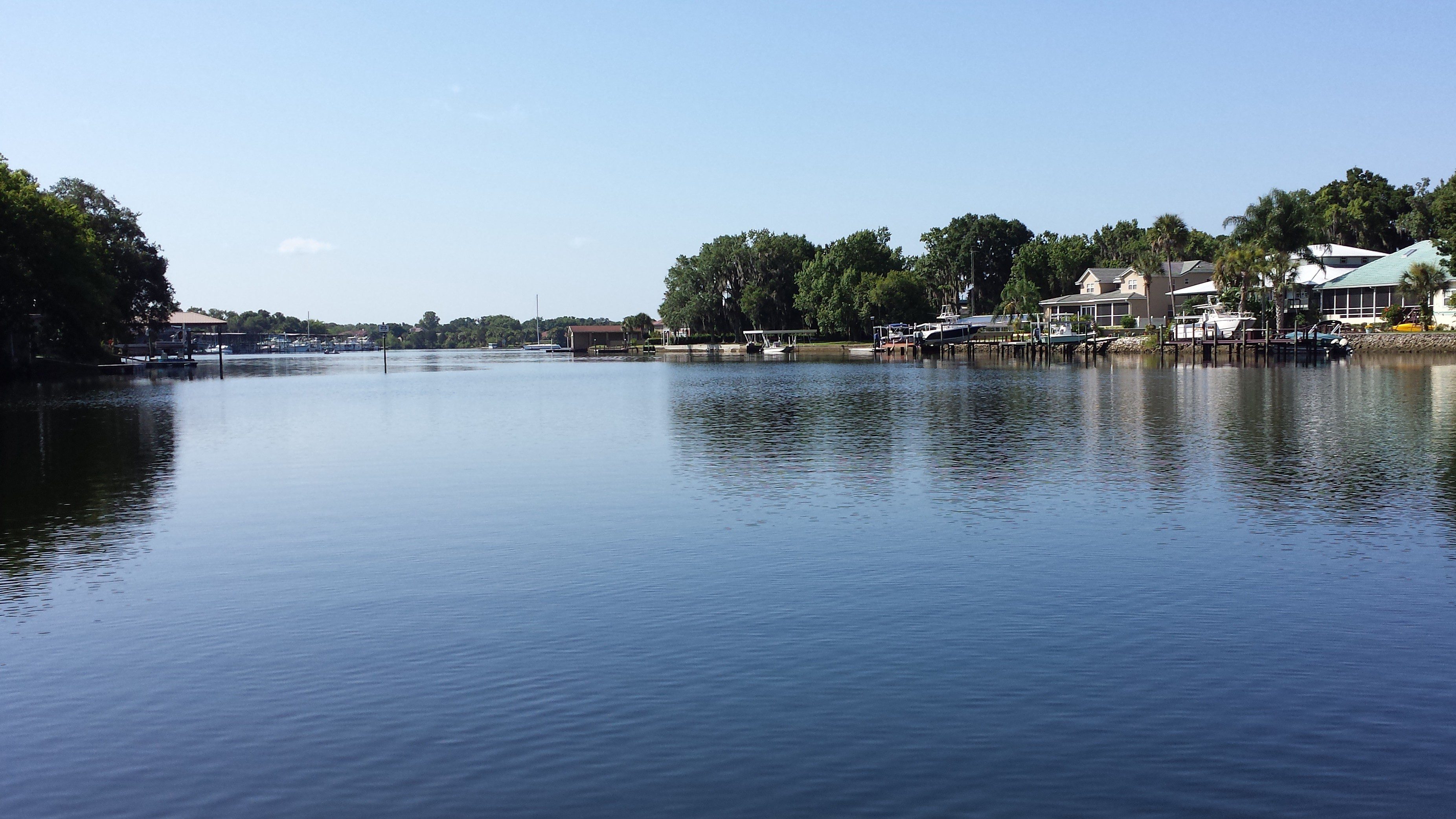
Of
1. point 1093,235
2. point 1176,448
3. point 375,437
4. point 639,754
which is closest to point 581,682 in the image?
point 639,754

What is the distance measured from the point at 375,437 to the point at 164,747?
3221 centimetres

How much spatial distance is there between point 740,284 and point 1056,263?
57.5 m

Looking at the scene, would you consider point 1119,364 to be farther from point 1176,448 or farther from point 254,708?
point 254,708

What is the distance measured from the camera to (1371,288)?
99500 millimetres

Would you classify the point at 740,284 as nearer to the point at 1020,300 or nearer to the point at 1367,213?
the point at 1020,300

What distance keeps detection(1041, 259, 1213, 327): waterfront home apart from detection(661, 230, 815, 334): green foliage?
62138 millimetres

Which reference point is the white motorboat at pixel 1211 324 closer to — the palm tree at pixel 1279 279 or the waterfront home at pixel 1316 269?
the palm tree at pixel 1279 279

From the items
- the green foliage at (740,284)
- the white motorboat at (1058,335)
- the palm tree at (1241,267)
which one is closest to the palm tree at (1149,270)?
the white motorboat at (1058,335)

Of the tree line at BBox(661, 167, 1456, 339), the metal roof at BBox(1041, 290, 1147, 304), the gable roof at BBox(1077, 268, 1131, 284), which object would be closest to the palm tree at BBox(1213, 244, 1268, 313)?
the tree line at BBox(661, 167, 1456, 339)

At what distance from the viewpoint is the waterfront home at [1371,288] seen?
318 ft

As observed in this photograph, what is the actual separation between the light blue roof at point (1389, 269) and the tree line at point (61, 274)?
101954 millimetres

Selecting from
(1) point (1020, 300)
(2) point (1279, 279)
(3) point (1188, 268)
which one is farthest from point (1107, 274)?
(2) point (1279, 279)

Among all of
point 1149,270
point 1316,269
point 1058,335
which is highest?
point 1149,270

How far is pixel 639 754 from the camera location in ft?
31.5
